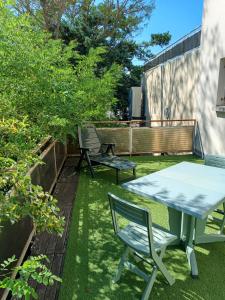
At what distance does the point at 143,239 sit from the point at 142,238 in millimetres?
16

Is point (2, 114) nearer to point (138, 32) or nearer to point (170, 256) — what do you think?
point (170, 256)

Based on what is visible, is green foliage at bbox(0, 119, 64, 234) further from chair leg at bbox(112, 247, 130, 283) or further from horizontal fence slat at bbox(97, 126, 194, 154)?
horizontal fence slat at bbox(97, 126, 194, 154)

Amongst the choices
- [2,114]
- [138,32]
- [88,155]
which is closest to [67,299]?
[2,114]

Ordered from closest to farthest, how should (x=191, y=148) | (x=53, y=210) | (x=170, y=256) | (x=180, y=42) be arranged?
(x=53, y=210)
(x=170, y=256)
(x=191, y=148)
(x=180, y=42)

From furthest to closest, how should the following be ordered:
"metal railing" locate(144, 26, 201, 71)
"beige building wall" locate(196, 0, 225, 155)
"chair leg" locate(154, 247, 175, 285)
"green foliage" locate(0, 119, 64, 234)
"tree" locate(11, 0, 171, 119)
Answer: "tree" locate(11, 0, 171, 119) → "metal railing" locate(144, 26, 201, 71) → "beige building wall" locate(196, 0, 225, 155) → "chair leg" locate(154, 247, 175, 285) → "green foliage" locate(0, 119, 64, 234)

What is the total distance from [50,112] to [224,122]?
4.40 m

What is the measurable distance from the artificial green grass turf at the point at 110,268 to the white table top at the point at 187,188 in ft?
2.61

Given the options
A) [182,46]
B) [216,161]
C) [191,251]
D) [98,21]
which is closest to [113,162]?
[216,161]

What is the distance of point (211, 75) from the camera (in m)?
6.37

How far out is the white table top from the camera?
217cm

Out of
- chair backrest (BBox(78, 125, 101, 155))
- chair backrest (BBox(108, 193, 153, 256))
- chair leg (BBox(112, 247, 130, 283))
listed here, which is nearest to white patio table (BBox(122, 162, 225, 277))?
chair backrest (BBox(108, 193, 153, 256))

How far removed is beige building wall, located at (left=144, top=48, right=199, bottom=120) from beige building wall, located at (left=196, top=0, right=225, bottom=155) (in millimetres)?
634

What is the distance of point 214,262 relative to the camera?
2674mm

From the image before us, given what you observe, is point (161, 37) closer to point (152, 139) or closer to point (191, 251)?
point (152, 139)
